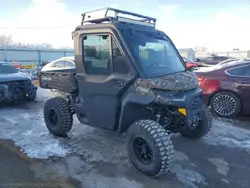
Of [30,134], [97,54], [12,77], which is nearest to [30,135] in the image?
[30,134]

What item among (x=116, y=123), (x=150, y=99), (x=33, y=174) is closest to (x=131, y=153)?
(x=116, y=123)

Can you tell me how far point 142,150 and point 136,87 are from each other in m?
0.93

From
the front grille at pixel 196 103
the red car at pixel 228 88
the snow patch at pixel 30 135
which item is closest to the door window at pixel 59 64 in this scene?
the snow patch at pixel 30 135

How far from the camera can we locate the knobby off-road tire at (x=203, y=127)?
13.7 ft

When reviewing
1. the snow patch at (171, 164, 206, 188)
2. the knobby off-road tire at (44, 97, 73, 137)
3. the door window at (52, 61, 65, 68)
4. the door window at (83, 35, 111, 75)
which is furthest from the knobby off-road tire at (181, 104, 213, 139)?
the door window at (52, 61, 65, 68)

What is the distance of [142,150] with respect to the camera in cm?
336

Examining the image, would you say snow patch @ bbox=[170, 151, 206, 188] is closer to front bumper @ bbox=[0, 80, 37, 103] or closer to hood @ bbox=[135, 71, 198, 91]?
hood @ bbox=[135, 71, 198, 91]

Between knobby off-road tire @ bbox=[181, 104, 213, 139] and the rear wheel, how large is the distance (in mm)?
1986

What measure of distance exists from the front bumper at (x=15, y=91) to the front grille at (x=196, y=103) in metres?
6.01

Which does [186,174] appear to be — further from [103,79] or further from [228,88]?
[228,88]

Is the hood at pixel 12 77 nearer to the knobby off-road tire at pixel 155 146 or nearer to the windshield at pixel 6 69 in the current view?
the windshield at pixel 6 69

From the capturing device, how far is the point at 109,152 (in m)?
4.01

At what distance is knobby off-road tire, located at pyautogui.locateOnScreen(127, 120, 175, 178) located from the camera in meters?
3.03

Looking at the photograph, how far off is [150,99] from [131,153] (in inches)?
34.7
